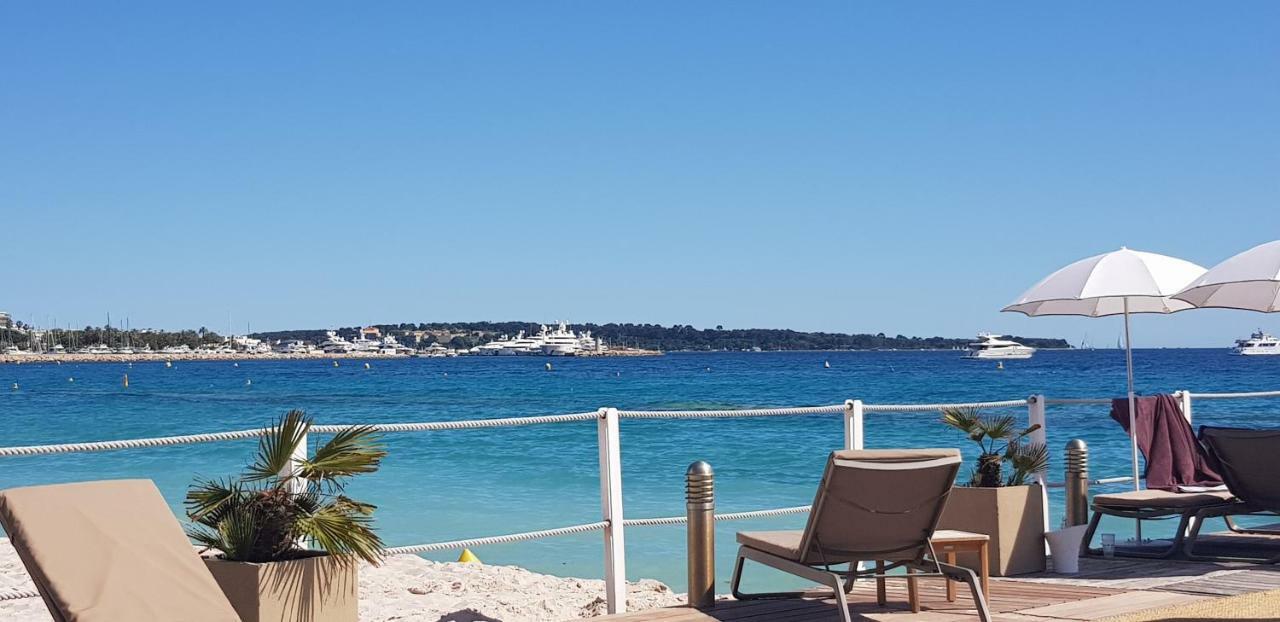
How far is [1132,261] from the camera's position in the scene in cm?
766

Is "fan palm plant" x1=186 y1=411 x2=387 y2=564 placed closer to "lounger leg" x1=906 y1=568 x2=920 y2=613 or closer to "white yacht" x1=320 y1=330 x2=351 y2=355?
"lounger leg" x1=906 y1=568 x2=920 y2=613

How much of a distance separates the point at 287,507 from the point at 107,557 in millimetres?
675

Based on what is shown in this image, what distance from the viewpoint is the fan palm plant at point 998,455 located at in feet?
21.1

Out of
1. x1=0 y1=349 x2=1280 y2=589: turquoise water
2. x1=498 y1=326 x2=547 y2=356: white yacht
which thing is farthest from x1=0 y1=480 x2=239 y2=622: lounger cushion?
x1=498 y1=326 x2=547 y2=356: white yacht

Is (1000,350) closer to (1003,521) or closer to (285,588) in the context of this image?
(1003,521)

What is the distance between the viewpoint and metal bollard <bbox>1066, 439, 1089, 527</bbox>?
6.88 metres

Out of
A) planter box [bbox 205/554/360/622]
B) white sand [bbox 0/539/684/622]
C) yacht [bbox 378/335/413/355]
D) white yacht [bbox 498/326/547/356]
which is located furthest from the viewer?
yacht [bbox 378/335/413/355]

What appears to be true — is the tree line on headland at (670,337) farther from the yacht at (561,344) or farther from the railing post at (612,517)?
the railing post at (612,517)

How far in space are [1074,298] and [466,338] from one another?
109599 millimetres

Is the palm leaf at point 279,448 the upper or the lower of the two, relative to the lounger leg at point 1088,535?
upper

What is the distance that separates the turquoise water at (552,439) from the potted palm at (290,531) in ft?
20.1

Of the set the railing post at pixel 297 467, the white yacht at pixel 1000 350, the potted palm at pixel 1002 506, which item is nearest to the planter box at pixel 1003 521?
the potted palm at pixel 1002 506

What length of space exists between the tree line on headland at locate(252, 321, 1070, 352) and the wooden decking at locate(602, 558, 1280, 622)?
9571 cm

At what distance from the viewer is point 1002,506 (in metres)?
6.23
